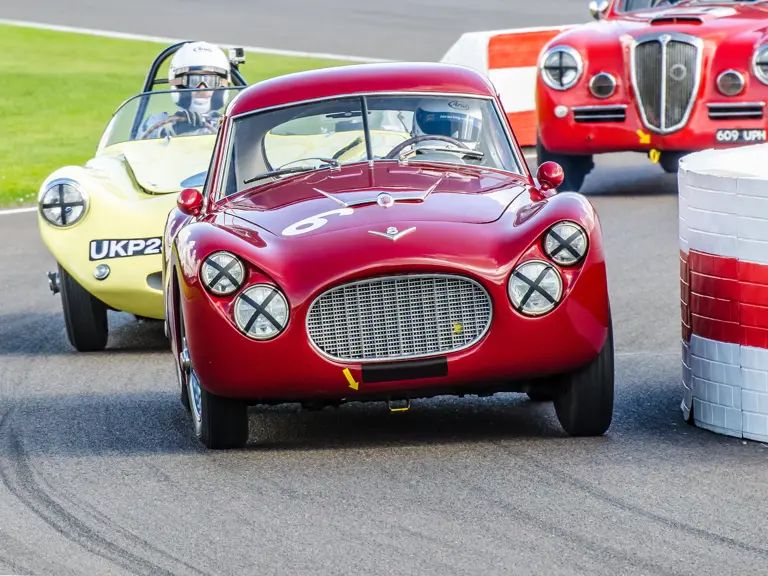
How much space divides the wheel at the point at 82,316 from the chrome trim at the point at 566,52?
5.94 meters

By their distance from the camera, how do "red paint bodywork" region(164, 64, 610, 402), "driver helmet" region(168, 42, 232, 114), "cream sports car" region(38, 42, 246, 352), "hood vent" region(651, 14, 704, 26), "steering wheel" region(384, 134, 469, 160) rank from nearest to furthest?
"red paint bodywork" region(164, 64, 610, 402) < "steering wheel" region(384, 134, 469, 160) < "cream sports car" region(38, 42, 246, 352) < "driver helmet" region(168, 42, 232, 114) < "hood vent" region(651, 14, 704, 26)

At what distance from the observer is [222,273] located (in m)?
6.30

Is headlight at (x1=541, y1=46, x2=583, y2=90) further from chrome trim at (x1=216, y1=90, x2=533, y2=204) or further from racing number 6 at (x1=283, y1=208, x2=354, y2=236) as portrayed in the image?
racing number 6 at (x1=283, y1=208, x2=354, y2=236)

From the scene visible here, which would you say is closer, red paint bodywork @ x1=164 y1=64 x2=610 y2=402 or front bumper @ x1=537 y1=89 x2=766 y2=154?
red paint bodywork @ x1=164 y1=64 x2=610 y2=402

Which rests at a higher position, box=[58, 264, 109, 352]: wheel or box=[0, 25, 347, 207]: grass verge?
box=[58, 264, 109, 352]: wheel

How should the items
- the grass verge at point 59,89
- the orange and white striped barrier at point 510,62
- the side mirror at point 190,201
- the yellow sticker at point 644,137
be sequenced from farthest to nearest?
the grass verge at point 59,89 < the orange and white striped barrier at point 510,62 < the yellow sticker at point 644,137 < the side mirror at point 190,201

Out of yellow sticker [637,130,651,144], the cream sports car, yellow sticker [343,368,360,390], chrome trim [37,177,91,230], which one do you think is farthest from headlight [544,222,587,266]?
yellow sticker [637,130,651,144]

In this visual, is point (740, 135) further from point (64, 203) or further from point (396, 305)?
point (396, 305)

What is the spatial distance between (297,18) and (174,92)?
74.1ft

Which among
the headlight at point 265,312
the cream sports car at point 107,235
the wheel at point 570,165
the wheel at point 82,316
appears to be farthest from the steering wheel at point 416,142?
the wheel at point 570,165

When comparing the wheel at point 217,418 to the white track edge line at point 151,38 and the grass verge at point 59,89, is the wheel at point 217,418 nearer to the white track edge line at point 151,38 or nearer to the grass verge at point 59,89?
the grass verge at point 59,89

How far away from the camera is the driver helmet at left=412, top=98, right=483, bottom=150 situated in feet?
24.9

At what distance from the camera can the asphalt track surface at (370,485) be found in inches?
200

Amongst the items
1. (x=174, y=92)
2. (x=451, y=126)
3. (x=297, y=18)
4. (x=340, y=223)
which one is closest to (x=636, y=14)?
(x=174, y=92)
